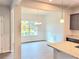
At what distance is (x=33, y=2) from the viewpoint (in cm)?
470

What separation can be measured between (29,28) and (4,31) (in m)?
4.21

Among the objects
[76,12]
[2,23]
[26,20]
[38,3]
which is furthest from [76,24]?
[26,20]

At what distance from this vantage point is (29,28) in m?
9.66

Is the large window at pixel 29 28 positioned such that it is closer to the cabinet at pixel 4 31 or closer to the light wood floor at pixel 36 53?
the light wood floor at pixel 36 53

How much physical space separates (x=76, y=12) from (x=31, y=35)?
5.08m

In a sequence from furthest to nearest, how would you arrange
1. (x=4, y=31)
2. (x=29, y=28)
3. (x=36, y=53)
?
(x=29, y=28) → (x=4, y=31) → (x=36, y=53)

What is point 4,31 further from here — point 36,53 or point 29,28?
point 29,28

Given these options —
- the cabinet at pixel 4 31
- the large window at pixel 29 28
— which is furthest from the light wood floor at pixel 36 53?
the large window at pixel 29 28

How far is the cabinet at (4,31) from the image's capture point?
216 inches

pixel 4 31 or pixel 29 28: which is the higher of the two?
pixel 29 28

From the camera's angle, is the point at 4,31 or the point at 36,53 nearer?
the point at 36,53

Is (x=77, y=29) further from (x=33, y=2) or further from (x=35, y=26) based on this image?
(x=35, y=26)

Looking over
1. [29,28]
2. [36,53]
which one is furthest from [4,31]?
[29,28]

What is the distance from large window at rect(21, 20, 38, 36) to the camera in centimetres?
926
